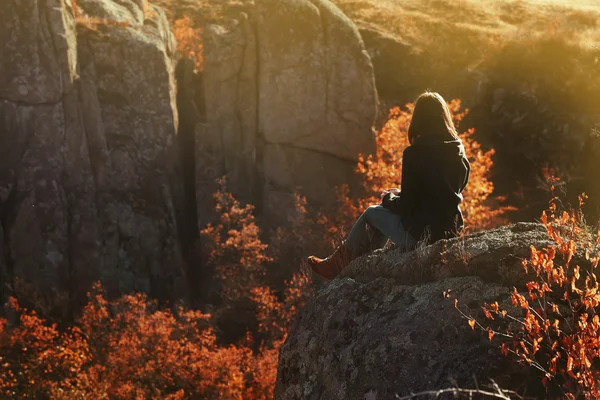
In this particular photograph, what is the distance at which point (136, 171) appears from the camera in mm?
33031

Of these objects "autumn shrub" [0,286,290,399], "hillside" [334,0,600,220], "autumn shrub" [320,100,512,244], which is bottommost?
"autumn shrub" [0,286,290,399]

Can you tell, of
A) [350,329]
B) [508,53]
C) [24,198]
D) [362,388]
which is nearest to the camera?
[362,388]

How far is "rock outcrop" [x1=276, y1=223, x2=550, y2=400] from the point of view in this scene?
5.81 meters

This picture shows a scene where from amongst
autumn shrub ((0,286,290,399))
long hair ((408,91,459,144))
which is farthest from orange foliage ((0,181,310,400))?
long hair ((408,91,459,144))

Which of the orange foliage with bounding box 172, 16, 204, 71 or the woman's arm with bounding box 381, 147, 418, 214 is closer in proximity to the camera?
the woman's arm with bounding box 381, 147, 418, 214

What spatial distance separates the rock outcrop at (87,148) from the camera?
3045 cm

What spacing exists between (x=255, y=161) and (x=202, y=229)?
482cm

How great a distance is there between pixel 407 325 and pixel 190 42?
3215 centimetres

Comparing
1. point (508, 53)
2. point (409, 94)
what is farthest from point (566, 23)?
point (409, 94)

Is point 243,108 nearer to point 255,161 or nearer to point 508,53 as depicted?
point 255,161

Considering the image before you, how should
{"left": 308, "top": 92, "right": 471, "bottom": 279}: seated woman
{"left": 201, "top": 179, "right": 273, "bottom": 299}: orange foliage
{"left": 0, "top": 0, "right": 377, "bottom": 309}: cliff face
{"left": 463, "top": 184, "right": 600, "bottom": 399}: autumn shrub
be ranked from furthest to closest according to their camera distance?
{"left": 201, "top": 179, "right": 273, "bottom": 299}: orange foliage → {"left": 0, "top": 0, "right": 377, "bottom": 309}: cliff face → {"left": 308, "top": 92, "right": 471, "bottom": 279}: seated woman → {"left": 463, "top": 184, "right": 600, "bottom": 399}: autumn shrub

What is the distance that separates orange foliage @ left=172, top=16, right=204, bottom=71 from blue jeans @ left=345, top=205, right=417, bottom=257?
92.5ft

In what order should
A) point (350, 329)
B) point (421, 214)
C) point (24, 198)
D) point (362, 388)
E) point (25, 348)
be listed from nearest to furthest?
point (362, 388) → point (350, 329) → point (421, 214) → point (25, 348) → point (24, 198)

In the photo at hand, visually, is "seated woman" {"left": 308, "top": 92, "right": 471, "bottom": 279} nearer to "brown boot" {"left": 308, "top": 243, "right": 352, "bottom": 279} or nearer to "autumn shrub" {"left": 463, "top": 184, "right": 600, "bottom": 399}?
"brown boot" {"left": 308, "top": 243, "right": 352, "bottom": 279}
